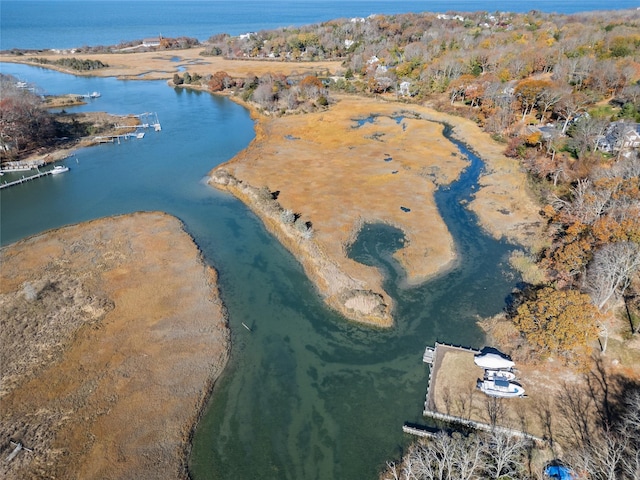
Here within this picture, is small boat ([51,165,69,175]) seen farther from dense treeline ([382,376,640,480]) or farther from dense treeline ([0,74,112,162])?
dense treeline ([382,376,640,480])

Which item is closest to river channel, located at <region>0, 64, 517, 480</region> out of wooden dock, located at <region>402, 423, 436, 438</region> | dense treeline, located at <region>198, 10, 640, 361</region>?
wooden dock, located at <region>402, 423, 436, 438</region>

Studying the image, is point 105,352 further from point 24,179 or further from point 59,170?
point 59,170

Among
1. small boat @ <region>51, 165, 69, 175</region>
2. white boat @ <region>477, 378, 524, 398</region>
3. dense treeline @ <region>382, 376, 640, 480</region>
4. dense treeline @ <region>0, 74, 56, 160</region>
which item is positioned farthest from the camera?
dense treeline @ <region>0, 74, 56, 160</region>

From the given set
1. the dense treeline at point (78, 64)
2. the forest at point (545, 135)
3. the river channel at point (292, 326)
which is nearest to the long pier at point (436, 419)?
the river channel at point (292, 326)

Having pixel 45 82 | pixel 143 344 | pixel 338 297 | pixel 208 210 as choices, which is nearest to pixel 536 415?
pixel 338 297

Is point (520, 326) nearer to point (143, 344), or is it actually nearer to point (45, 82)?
point (143, 344)
